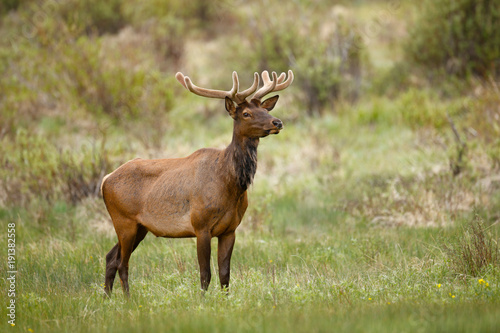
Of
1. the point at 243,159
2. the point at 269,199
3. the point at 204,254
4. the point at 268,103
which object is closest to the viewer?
the point at 204,254

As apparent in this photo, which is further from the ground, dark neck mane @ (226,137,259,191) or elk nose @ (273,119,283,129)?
elk nose @ (273,119,283,129)

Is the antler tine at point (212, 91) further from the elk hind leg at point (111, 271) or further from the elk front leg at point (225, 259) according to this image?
the elk hind leg at point (111, 271)

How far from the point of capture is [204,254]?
18.9 feet

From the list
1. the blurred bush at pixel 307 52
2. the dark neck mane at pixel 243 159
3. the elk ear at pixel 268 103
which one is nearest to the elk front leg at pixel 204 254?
the dark neck mane at pixel 243 159

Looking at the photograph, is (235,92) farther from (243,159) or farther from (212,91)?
(243,159)

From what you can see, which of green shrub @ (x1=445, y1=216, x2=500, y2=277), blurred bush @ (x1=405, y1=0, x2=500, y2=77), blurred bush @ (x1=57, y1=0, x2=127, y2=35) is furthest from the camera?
blurred bush @ (x1=57, y1=0, x2=127, y2=35)

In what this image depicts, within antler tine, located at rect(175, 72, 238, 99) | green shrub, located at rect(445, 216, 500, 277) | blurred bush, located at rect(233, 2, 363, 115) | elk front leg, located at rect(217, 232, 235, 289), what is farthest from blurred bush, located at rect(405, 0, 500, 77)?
elk front leg, located at rect(217, 232, 235, 289)

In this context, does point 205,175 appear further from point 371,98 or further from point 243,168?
point 371,98

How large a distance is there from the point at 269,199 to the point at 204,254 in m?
3.86

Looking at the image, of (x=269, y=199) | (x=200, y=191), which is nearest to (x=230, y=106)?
(x=200, y=191)

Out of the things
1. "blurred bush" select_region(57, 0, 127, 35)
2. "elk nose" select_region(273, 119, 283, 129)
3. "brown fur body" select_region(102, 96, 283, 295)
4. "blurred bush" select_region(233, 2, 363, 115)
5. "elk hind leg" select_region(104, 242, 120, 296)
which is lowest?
"elk hind leg" select_region(104, 242, 120, 296)

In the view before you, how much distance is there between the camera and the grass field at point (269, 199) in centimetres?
525

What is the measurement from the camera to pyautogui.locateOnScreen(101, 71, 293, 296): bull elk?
5762 millimetres

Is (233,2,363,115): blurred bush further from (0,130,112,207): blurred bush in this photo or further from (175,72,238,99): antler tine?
(175,72,238,99): antler tine
